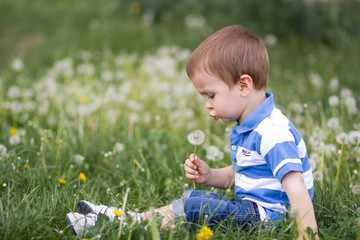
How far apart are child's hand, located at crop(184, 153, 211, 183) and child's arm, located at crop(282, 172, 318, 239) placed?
50 centimetres

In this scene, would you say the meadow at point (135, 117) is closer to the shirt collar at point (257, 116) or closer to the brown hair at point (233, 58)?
the shirt collar at point (257, 116)

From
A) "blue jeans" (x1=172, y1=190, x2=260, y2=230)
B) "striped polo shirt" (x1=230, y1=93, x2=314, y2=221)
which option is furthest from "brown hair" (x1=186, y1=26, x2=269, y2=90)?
"blue jeans" (x1=172, y1=190, x2=260, y2=230)

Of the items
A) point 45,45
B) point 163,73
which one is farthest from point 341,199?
point 45,45

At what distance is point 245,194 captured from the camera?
206 cm

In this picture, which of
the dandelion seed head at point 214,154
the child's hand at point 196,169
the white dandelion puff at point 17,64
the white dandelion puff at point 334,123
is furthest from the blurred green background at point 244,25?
the child's hand at point 196,169

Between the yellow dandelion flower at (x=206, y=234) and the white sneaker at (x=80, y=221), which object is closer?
the yellow dandelion flower at (x=206, y=234)

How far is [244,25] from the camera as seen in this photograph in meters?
5.73

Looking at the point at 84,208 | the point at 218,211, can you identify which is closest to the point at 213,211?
the point at 218,211

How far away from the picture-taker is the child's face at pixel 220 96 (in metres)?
1.98

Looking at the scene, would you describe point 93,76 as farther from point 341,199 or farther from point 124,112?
point 341,199

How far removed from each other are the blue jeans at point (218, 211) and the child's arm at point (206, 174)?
0.12m

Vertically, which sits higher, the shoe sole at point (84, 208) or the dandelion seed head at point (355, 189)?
the shoe sole at point (84, 208)

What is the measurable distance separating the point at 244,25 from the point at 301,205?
4266mm

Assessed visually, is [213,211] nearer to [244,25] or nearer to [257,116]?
[257,116]
